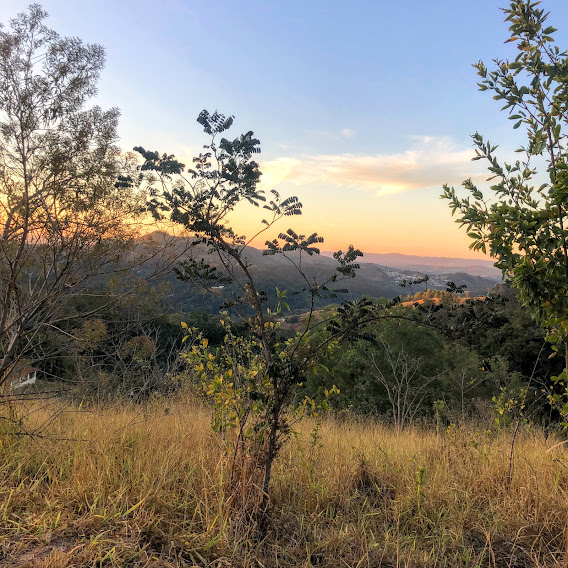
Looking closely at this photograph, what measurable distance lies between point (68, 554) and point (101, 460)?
987 millimetres

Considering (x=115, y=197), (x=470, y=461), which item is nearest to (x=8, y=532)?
(x=115, y=197)

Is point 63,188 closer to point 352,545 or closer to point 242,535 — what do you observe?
point 242,535

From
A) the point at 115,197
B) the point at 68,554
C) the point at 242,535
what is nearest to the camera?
the point at 68,554

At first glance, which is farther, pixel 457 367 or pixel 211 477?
pixel 457 367

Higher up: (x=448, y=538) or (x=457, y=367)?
(x=448, y=538)

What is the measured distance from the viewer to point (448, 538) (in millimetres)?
2637

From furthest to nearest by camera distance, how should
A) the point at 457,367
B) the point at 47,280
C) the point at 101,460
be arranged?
the point at 457,367 → the point at 47,280 → the point at 101,460

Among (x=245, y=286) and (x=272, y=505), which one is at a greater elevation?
(x=245, y=286)

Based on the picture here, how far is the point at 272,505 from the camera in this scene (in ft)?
9.59

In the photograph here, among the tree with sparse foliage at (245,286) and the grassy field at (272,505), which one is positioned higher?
the tree with sparse foliage at (245,286)

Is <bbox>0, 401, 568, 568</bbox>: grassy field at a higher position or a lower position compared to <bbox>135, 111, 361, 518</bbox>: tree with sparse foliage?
lower

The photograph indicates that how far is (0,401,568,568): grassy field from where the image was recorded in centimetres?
245

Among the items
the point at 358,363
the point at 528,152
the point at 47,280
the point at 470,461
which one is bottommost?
the point at 358,363

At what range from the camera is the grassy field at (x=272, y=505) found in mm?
2445
